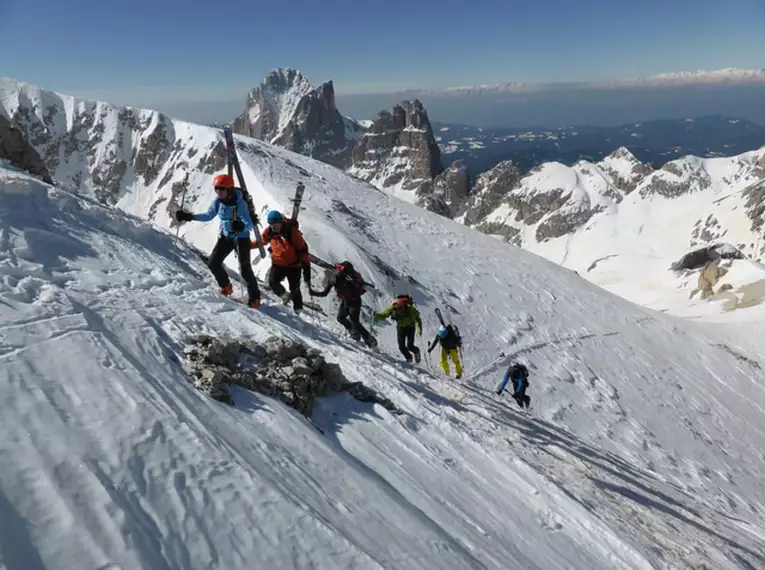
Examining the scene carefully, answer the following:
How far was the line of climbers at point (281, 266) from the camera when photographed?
1081 centimetres

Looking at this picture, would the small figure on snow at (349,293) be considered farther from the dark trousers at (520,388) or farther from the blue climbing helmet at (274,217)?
the dark trousers at (520,388)

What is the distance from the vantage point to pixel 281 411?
7.45 meters

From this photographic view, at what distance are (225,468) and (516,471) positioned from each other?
5.09 meters

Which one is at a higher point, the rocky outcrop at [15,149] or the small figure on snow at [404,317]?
the rocky outcrop at [15,149]

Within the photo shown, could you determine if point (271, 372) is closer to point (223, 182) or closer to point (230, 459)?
point (230, 459)

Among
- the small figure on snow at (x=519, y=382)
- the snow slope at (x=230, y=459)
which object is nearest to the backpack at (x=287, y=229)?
the snow slope at (x=230, y=459)

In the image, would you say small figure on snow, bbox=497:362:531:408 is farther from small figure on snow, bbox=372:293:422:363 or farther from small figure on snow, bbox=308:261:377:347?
small figure on snow, bbox=308:261:377:347

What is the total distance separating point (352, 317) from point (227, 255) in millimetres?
A: 4973

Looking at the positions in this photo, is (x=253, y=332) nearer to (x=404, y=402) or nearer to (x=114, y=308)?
(x=114, y=308)

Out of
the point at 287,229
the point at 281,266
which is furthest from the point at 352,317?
the point at 287,229

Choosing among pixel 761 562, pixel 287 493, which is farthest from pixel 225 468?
pixel 761 562

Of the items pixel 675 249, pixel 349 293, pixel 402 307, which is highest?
pixel 349 293

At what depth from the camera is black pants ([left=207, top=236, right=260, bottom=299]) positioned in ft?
36.5

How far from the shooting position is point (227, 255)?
11.3m
